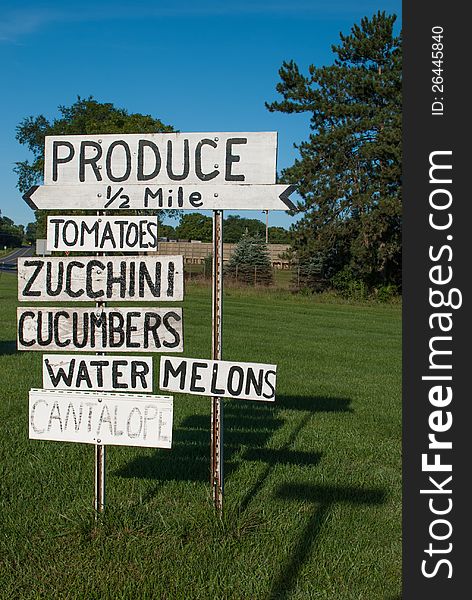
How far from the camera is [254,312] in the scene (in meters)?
30.0

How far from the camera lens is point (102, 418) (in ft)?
16.4

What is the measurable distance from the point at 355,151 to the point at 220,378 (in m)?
37.0

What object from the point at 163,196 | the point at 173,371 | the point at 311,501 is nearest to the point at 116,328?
the point at 173,371

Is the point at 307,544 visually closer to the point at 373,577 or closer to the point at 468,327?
the point at 373,577

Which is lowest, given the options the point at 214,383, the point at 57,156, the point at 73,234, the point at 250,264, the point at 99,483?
the point at 99,483

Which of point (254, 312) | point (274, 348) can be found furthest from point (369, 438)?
point (254, 312)

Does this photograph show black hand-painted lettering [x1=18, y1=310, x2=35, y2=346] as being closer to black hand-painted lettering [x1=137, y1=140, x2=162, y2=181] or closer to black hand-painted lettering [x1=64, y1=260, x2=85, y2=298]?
black hand-painted lettering [x1=64, y1=260, x2=85, y2=298]

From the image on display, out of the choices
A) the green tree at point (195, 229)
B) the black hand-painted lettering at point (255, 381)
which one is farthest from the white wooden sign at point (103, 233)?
the green tree at point (195, 229)

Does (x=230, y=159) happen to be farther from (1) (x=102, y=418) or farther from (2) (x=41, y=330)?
(1) (x=102, y=418)

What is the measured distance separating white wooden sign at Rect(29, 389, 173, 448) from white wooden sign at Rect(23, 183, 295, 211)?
1219mm

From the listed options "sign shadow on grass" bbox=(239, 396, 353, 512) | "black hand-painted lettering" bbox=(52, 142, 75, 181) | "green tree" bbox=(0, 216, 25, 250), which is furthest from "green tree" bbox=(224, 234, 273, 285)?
"green tree" bbox=(0, 216, 25, 250)

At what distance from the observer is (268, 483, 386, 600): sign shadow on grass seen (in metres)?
4.22

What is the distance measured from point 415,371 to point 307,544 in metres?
2.80

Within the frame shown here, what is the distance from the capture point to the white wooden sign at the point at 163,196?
5.12 meters
